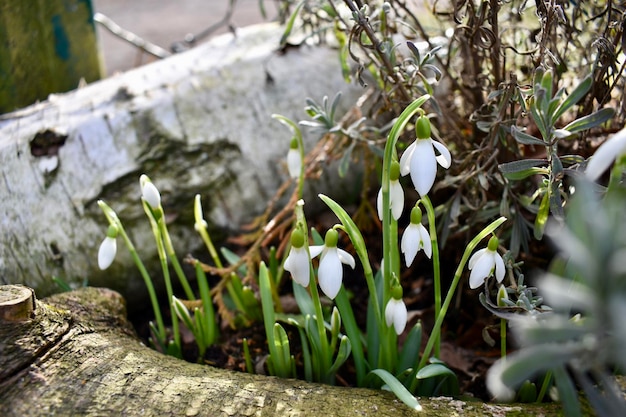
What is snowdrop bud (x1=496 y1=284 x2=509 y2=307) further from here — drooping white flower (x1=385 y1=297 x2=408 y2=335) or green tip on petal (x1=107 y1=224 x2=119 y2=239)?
green tip on petal (x1=107 y1=224 x2=119 y2=239)

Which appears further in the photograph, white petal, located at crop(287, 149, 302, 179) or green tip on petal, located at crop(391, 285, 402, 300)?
white petal, located at crop(287, 149, 302, 179)

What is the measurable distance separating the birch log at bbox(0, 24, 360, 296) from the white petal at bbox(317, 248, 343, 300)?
854mm

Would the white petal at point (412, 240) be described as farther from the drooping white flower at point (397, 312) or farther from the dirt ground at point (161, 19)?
the dirt ground at point (161, 19)

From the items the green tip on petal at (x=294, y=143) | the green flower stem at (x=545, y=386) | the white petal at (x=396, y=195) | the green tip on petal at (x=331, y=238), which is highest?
the green tip on petal at (x=294, y=143)

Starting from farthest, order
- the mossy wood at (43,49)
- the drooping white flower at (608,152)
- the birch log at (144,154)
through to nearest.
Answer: the mossy wood at (43,49) < the birch log at (144,154) < the drooping white flower at (608,152)

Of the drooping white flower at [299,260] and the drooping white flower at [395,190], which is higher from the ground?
the drooping white flower at [395,190]

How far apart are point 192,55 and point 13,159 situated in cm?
67

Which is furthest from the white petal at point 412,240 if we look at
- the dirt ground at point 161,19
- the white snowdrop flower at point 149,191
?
the dirt ground at point 161,19

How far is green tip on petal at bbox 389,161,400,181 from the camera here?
1013 millimetres

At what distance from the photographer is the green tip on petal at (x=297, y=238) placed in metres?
0.95

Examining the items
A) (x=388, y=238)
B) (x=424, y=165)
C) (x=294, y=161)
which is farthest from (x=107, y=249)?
(x=424, y=165)

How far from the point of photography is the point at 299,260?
0.98 metres

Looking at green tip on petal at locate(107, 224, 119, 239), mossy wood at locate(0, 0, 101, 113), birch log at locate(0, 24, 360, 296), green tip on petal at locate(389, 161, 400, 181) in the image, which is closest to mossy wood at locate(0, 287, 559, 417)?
green tip on petal at locate(107, 224, 119, 239)

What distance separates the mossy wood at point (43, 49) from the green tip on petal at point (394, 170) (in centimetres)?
157
